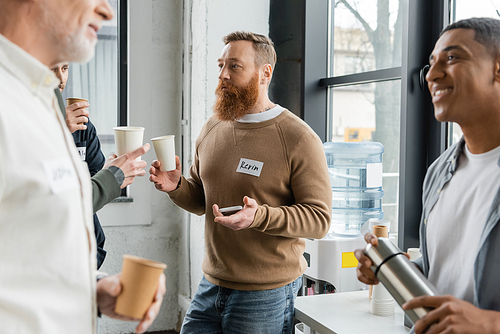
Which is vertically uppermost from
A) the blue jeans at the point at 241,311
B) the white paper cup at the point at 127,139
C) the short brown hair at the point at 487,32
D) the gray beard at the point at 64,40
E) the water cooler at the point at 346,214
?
the short brown hair at the point at 487,32

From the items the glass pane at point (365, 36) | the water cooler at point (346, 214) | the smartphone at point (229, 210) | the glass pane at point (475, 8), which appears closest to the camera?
the smartphone at point (229, 210)

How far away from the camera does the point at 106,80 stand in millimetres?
3553

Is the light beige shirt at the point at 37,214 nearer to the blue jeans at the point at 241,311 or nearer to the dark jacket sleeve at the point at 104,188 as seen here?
the dark jacket sleeve at the point at 104,188

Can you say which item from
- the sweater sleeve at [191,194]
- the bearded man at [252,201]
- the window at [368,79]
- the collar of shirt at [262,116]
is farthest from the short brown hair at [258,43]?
the window at [368,79]

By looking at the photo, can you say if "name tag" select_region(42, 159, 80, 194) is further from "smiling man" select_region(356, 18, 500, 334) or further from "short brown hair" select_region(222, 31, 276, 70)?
"short brown hair" select_region(222, 31, 276, 70)

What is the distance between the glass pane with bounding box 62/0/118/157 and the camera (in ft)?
11.5

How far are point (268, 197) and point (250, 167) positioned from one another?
0.14 meters

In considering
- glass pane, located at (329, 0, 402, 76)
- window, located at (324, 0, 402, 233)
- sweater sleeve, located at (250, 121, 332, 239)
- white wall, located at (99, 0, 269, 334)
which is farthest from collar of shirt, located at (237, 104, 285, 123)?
white wall, located at (99, 0, 269, 334)

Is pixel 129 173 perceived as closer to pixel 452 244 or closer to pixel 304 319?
pixel 304 319

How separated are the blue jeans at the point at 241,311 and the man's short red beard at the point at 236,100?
0.73 meters

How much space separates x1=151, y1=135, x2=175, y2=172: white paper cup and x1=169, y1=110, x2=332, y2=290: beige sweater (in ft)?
0.61

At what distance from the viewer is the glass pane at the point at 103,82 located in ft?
11.5

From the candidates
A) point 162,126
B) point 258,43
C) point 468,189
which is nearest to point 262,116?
point 258,43

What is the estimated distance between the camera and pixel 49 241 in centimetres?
79
